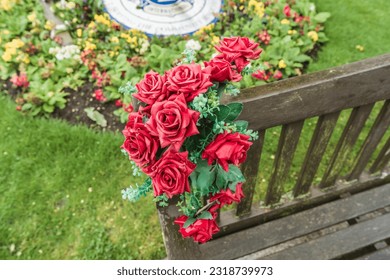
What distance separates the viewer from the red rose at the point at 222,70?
1228 mm

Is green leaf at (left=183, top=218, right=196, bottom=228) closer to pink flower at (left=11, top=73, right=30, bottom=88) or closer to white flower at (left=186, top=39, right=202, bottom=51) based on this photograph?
white flower at (left=186, top=39, right=202, bottom=51)

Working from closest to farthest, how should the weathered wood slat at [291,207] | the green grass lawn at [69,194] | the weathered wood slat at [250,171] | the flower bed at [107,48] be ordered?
the weathered wood slat at [250,171] < the weathered wood slat at [291,207] < the green grass lawn at [69,194] < the flower bed at [107,48]

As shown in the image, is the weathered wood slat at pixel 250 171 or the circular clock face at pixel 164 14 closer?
the weathered wood slat at pixel 250 171

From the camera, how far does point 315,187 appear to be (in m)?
2.48

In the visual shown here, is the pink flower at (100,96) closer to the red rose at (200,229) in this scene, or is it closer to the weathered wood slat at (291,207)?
the weathered wood slat at (291,207)

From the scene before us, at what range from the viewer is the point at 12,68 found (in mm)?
3771

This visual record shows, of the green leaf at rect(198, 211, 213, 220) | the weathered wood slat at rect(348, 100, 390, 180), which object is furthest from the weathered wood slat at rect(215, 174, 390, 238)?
the green leaf at rect(198, 211, 213, 220)

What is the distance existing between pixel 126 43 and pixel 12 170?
1.70 metres

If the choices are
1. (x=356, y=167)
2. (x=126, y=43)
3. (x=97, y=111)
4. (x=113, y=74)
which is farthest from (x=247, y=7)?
(x=356, y=167)

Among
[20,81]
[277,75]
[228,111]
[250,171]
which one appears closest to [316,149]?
[250,171]

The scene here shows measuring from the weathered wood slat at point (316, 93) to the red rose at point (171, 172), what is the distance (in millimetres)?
488

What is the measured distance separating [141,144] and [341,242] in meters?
1.64

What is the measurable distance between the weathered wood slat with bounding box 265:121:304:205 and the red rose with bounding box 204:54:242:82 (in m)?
0.57

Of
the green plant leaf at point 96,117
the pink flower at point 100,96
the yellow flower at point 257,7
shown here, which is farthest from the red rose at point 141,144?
the yellow flower at point 257,7
